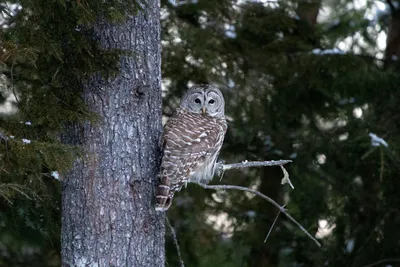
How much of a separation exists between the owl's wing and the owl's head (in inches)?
8.6

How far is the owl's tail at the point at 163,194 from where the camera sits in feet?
15.4

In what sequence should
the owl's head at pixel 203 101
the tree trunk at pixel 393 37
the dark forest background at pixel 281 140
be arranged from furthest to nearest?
the tree trunk at pixel 393 37
the dark forest background at pixel 281 140
the owl's head at pixel 203 101

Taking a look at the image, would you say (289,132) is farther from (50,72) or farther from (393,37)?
(50,72)

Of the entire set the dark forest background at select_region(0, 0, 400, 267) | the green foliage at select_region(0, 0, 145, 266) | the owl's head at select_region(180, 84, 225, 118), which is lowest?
the dark forest background at select_region(0, 0, 400, 267)

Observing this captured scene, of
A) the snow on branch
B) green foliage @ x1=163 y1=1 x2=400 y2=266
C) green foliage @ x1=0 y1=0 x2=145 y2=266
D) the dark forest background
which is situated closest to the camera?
→ green foliage @ x1=0 y1=0 x2=145 y2=266

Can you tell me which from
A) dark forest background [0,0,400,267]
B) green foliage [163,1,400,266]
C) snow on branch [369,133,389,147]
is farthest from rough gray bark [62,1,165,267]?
snow on branch [369,133,389,147]

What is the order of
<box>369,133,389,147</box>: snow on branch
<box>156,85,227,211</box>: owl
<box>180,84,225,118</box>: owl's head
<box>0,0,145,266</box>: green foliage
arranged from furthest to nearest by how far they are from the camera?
<box>369,133,389,147</box>: snow on branch, <box>180,84,225,118</box>: owl's head, <box>156,85,227,211</box>: owl, <box>0,0,145,266</box>: green foliage

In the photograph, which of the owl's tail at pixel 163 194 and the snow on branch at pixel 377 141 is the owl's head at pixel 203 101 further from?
the snow on branch at pixel 377 141

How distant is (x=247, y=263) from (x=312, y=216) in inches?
35.5

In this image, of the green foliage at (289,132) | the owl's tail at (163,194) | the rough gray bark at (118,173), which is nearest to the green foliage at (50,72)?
the rough gray bark at (118,173)

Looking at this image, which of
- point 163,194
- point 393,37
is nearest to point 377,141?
point 393,37

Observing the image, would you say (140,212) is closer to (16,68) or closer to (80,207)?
(80,207)

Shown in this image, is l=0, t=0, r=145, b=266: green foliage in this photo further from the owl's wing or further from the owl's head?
the owl's head

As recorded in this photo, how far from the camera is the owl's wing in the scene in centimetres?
488
